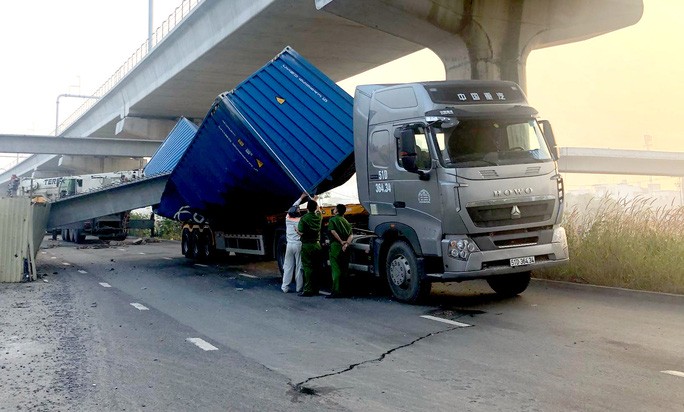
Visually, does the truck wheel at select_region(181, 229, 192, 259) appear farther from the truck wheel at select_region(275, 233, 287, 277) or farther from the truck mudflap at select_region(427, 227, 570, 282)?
the truck mudflap at select_region(427, 227, 570, 282)

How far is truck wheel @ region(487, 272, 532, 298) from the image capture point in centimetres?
1016

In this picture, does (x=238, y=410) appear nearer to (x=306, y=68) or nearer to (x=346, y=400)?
(x=346, y=400)

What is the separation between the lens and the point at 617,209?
1323cm

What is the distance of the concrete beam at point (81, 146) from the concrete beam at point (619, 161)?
3009 centimetres

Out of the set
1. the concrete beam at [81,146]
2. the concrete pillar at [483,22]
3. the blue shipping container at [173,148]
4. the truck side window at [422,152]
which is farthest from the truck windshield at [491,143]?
the concrete beam at [81,146]

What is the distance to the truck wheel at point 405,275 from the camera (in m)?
9.42

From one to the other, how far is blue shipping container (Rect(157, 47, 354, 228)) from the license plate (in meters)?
3.55

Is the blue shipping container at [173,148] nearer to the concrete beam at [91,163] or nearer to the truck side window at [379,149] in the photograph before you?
Result: the truck side window at [379,149]

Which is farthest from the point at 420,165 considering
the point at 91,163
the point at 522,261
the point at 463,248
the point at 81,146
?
the point at 91,163

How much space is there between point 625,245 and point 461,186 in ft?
15.0

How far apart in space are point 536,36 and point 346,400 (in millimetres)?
13963

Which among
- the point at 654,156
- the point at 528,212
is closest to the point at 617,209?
the point at 528,212

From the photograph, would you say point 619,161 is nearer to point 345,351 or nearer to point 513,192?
point 513,192

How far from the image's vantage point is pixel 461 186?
8836 millimetres
